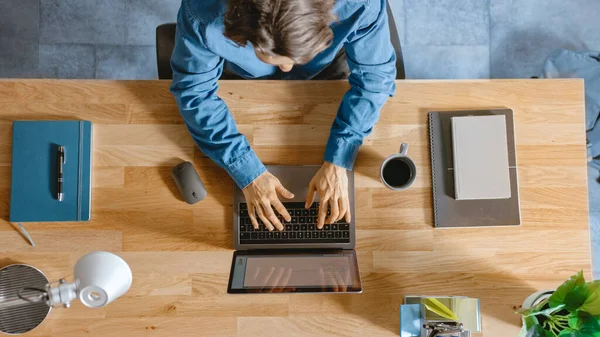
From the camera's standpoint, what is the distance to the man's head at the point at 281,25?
825 millimetres

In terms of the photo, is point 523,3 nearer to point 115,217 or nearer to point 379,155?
point 379,155

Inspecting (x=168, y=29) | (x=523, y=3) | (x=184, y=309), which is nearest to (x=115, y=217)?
(x=184, y=309)

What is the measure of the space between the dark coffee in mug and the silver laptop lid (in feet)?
0.31

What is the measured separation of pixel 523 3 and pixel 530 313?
58.2 inches

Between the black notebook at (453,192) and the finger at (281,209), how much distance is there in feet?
1.31

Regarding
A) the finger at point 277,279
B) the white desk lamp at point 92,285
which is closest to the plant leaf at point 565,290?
the finger at point 277,279

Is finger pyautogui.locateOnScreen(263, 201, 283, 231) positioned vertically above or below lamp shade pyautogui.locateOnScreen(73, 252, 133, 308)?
above

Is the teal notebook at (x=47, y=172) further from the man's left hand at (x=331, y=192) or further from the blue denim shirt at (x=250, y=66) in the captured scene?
the man's left hand at (x=331, y=192)

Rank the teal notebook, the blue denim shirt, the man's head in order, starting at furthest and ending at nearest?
the teal notebook < the blue denim shirt < the man's head

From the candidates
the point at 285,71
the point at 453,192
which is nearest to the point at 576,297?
the point at 453,192

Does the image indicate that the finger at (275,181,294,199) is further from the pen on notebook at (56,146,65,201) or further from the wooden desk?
the pen on notebook at (56,146,65,201)

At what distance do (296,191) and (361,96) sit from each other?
1.00ft

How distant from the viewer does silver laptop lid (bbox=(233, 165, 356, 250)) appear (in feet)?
3.98

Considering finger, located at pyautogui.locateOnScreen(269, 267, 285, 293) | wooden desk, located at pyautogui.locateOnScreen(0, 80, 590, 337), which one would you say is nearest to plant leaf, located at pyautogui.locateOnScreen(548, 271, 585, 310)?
wooden desk, located at pyautogui.locateOnScreen(0, 80, 590, 337)
